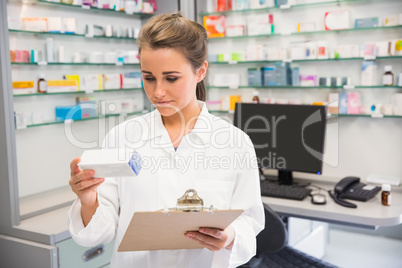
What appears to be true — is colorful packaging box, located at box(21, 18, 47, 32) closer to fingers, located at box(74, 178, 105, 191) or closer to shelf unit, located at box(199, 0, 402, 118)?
shelf unit, located at box(199, 0, 402, 118)

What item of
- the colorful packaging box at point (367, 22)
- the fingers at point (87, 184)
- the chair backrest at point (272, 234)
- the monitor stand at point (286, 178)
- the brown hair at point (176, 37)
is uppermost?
the colorful packaging box at point (367, 22)

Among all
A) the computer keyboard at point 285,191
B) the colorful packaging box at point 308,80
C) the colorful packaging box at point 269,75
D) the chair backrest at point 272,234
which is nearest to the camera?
the chair backrest at point 272,234

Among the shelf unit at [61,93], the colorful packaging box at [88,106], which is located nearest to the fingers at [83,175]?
the shelf unit at [61,93]

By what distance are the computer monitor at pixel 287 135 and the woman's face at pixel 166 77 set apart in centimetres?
165

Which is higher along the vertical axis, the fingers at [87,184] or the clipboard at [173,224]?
the fingers at [87,184]

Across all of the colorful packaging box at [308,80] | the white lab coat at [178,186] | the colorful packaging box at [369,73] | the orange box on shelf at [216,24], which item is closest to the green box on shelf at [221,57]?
the orange box on shelf at [216,24]

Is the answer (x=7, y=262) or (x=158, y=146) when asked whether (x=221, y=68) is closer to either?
(x=7, y=262)

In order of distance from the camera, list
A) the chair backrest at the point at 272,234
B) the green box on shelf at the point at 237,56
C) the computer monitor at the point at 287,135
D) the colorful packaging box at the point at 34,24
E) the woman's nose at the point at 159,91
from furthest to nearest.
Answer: the green box on shelf at the point at 237,56 → the colorful packaging box at the point at 34,24 → the computer monitor at the point at 287,135 → the chair backrest at the point at 272,234 → the woman's nose at the point at 159,91

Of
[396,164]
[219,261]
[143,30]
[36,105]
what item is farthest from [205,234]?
[396,164]

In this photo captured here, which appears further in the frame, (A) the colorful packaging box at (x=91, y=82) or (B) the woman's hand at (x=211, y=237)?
(A) the colorful packaging box at (x=91, y=82)

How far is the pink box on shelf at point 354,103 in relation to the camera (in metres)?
3.68

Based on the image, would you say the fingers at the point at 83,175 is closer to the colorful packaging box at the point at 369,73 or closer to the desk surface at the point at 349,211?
the desk surface at the point at 349,211

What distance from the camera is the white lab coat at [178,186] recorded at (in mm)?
1450

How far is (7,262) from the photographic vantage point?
Result: 2.62 m
